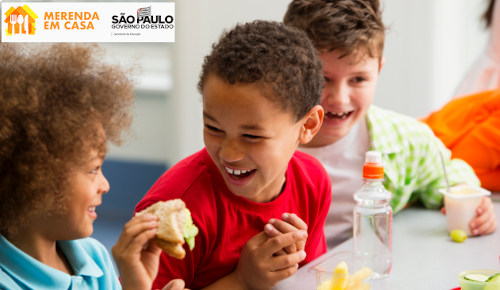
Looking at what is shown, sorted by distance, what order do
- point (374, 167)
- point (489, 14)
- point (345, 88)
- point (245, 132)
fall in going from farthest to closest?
point (489, 14) → point (345, 88) → point (374, 167) → point (245, 132)

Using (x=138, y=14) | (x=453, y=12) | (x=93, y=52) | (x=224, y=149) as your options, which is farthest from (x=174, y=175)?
(x=453, y=12)

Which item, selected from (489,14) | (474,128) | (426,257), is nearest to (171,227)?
(426,257)

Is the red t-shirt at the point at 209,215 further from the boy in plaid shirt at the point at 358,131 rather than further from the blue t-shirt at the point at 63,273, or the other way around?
the boy in plaid shirt at the point at 358,131

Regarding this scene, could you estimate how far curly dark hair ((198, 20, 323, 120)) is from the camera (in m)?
1.06

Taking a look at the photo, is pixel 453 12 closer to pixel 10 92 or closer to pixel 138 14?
pixel 138 14

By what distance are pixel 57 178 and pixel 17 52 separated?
0.67ft

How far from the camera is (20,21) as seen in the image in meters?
1.39

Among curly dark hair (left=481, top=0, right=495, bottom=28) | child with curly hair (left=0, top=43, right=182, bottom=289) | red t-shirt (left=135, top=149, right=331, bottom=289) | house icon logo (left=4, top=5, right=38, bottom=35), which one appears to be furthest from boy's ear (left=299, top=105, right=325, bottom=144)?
curly dark hair (left=481, top=0, right=495, bottom=28)

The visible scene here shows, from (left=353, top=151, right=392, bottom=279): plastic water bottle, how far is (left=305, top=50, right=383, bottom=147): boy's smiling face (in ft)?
0.75

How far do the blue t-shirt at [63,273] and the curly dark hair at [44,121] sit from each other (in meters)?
0.04

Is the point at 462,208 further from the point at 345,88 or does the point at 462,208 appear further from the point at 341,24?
the point at 341,24

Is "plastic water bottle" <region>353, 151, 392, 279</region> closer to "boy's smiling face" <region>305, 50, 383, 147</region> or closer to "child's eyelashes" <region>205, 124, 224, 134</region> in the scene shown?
"boy's smiling face" <region>305, 50, 383, 147</region>

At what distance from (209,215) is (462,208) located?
655 mm

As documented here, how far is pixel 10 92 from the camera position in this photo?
85 centimetres
